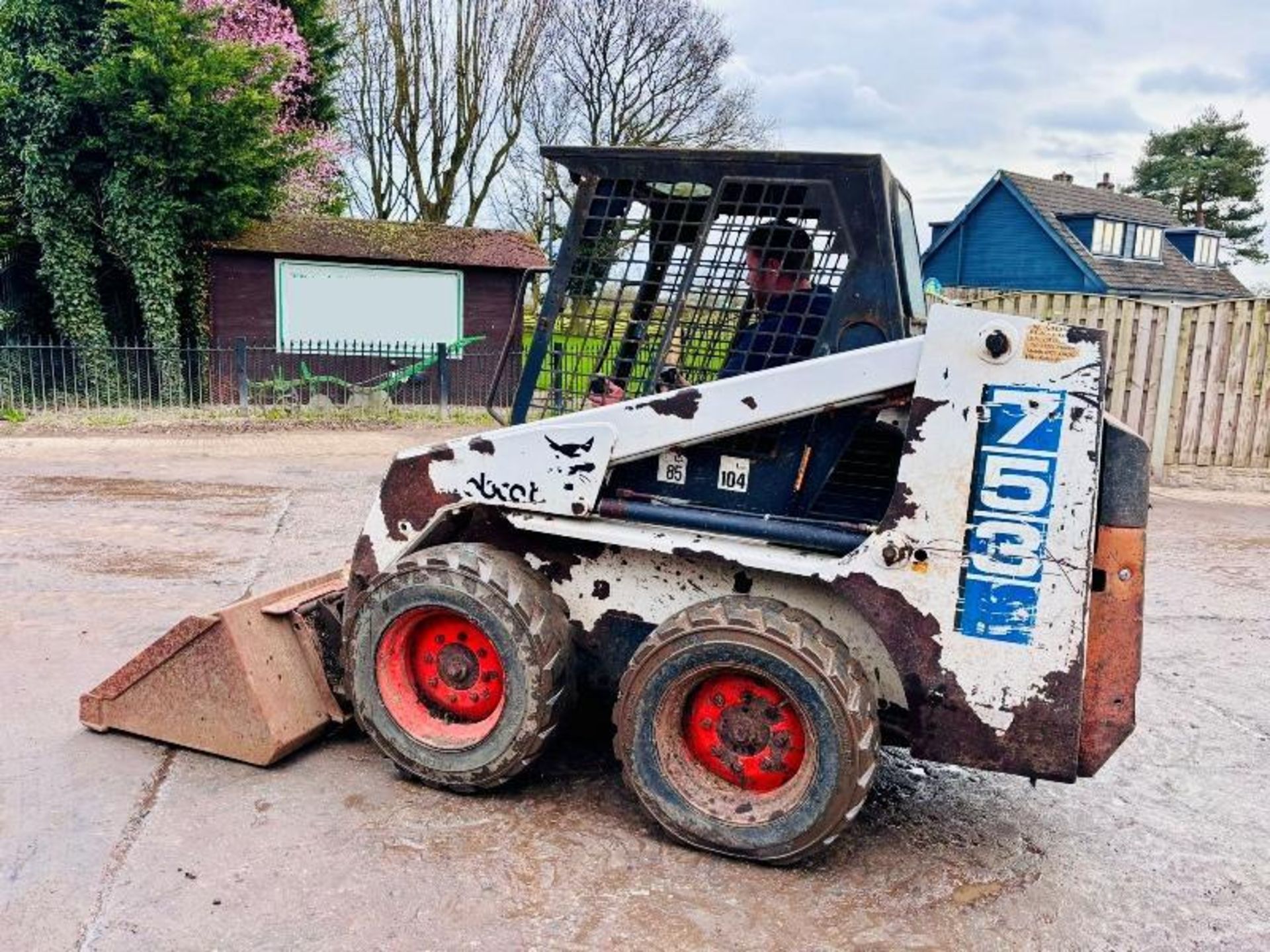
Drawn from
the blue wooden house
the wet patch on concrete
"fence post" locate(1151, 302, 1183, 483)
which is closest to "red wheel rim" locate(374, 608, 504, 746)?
the wet patch on concrete

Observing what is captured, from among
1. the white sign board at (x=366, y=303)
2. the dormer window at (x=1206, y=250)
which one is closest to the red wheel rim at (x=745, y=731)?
the white sign board at (x=366, y=303)

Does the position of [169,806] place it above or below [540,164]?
below

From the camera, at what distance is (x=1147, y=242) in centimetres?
3503

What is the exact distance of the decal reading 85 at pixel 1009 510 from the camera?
3121 mm

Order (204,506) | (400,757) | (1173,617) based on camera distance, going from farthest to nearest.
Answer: (204,506) → (1173,617) → (400,757)

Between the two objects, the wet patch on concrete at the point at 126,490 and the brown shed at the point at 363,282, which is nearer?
the wet patch on concrete at the point at 126,490

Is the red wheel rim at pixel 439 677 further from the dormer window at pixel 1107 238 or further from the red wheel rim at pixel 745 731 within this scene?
the dormer window at pixel 1107 238

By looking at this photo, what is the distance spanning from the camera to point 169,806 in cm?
369

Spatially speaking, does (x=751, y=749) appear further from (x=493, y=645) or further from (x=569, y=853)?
(x=493, y=645)

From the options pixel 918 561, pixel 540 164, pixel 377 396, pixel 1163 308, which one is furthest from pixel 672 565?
pixel 540 164

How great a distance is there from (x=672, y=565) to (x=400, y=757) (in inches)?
47.4

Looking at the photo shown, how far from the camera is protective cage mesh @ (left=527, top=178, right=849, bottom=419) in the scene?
362 cm

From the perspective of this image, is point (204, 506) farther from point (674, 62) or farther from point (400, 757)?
point (674, 62)

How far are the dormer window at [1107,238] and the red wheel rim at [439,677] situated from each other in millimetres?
32956
